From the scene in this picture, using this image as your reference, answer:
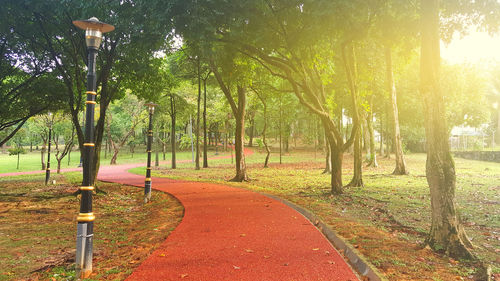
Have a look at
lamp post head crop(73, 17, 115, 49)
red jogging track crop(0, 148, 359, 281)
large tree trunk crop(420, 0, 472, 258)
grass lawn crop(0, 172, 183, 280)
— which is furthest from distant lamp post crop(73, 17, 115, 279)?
large tree trunk crop(420, 0, 472, 258)

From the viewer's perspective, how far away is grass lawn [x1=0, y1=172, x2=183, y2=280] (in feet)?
16.2

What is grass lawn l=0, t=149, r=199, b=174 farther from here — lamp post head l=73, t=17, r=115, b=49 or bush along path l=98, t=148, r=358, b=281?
lamp post head l=73, t=17, r=115, b=49

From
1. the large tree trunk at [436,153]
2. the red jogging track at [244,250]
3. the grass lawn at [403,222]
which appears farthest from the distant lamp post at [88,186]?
the large tree trunk at [436,153]

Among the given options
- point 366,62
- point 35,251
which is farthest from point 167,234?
point 366,62

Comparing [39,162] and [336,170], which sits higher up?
[336,170]

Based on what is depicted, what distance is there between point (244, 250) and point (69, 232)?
16.9 feet

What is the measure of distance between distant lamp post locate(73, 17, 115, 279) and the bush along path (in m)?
0.86

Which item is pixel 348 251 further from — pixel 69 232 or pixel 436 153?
pixel 69 232

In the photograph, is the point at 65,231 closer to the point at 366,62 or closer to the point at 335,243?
the point at 335,243

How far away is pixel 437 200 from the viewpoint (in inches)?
220

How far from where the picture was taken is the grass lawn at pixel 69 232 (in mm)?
4949

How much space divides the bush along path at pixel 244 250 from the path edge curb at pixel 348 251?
0.56 feet

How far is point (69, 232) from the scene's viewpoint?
778cm

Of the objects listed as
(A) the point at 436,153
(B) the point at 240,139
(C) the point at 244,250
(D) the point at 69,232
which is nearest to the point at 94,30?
(C) the point at 244,250
